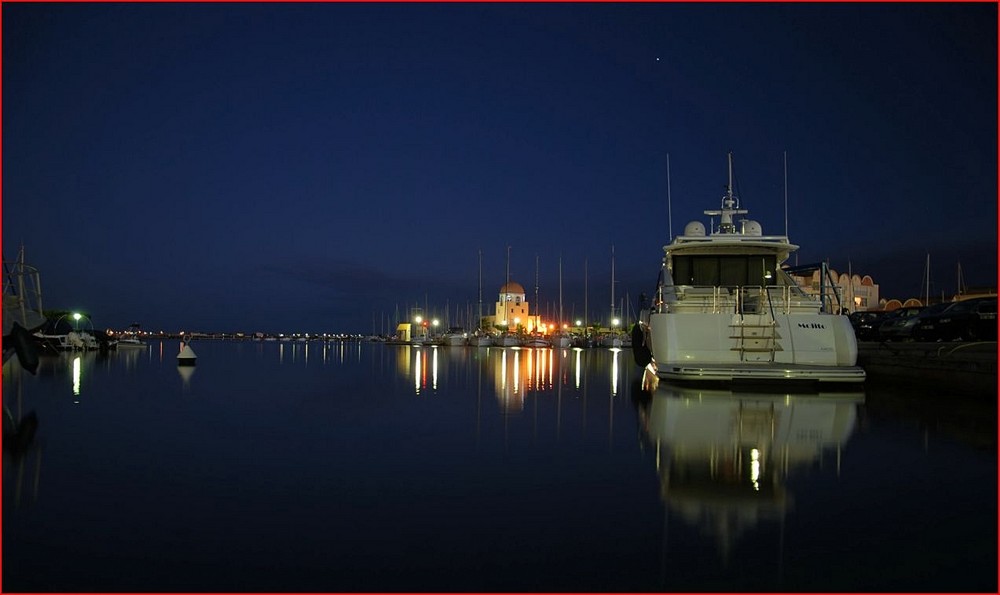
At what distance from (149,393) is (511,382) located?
8.68 meters

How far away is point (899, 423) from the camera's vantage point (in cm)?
984

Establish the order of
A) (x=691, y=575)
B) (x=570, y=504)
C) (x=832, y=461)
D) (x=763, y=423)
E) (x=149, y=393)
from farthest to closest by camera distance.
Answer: (x=149, y=393) → (x=763, y=423) → (x=832, y=461) → (x=570, y=504) → (x=691, y=575)

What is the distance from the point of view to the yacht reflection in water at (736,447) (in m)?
4.96

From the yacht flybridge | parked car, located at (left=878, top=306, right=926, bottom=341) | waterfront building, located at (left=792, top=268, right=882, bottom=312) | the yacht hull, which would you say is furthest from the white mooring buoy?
waterfront building, located at (left=792, top=268, right=882, bottom=312)

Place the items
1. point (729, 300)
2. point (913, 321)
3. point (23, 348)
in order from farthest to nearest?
point (913, 321) → point (729, 300) → point (23, 348)

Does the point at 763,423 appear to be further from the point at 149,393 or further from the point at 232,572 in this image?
the point at 149,393

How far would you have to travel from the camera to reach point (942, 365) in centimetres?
1552

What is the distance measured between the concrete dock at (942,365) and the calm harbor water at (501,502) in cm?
392

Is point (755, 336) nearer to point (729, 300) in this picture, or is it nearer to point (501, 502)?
point (729, 300)

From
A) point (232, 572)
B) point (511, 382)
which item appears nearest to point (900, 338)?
point (511, 382)

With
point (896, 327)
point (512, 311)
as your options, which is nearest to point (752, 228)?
point (896, 327)

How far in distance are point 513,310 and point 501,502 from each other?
124m

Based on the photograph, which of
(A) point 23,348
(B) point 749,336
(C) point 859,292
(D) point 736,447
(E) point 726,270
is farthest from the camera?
(C) point 859,292

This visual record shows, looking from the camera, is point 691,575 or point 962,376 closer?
point 691,575
